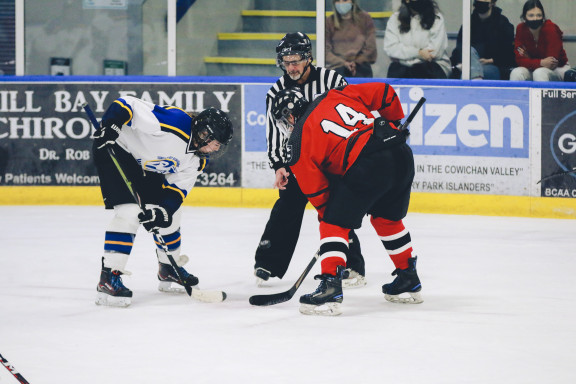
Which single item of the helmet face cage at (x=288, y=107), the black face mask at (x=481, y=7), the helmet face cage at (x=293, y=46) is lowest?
the helmet face cage at (x=288, y=107)

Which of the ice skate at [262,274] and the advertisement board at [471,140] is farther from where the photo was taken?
the advertisement board at [471,140]

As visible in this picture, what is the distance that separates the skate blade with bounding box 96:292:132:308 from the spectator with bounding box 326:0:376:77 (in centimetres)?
333

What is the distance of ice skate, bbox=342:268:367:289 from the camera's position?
4.05 meters

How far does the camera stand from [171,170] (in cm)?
379

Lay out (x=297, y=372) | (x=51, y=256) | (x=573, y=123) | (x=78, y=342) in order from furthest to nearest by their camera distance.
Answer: (x=573, y=123) → (x=51, y=256) → (x=78, y=342) → (x=297, y=372)

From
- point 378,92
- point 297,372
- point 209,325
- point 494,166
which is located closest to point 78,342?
point 209,325

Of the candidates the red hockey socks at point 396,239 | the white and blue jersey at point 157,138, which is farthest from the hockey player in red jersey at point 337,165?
the white and blue jersey at point 157,138

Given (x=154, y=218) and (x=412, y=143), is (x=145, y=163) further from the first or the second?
(x=412, y=143)

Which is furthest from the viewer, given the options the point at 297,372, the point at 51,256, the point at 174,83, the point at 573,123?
the point at 174,83

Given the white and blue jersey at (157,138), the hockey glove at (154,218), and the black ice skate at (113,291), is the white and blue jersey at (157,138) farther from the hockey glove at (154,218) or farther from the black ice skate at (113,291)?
the black ice skate at (113,291)

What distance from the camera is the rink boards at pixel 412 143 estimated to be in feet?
19.6

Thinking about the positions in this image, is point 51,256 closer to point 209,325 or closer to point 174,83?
point 209,325

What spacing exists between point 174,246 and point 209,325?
25.9 inches

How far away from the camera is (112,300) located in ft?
11.9
